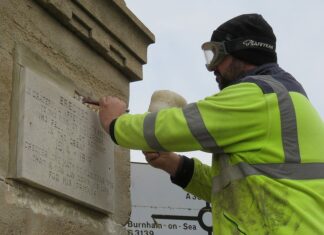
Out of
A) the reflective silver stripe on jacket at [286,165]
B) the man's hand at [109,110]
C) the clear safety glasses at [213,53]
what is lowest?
the reflective silver stripe on jacket at [286,165]

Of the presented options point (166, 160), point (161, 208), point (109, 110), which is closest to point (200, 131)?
point (109, 110)

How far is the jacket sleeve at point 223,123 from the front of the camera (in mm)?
3006

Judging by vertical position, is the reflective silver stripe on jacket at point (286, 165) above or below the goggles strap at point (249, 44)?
below

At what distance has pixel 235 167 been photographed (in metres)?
3.04

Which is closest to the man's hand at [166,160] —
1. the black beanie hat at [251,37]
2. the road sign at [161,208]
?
the black beanie hat at [251,37]

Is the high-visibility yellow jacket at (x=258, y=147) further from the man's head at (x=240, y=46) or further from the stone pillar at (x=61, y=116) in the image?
the stone pillar at (x=61, y=116)

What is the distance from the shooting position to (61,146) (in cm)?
344

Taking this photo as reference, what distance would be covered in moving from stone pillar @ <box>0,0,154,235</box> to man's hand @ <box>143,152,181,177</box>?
252 mm

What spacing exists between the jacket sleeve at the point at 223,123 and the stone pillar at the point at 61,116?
50 centimetres

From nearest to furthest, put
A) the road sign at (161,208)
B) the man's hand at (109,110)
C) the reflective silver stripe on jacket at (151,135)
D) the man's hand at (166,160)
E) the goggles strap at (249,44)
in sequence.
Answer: the reflective silver stripe on jacket at (151,135) < the goggles strap at (249,44) < the man's hand at (109,110) < the man's hand at (166,160) < the road sign at (161,208)

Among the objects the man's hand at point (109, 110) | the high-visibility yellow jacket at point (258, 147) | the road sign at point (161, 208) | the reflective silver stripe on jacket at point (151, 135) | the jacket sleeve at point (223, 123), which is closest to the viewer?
the high-visibility yellow jacket at point (258, 147)

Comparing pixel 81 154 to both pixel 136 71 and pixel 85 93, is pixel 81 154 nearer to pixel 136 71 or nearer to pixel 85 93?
pixel 85 93

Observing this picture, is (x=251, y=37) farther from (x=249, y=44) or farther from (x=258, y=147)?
(x=258, y=147)

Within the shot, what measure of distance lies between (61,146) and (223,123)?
861 millimetres
